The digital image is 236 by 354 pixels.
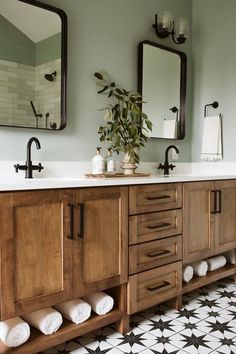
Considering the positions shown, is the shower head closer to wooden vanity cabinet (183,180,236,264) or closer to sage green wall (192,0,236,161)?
wooden vanity cabinet (183,180,236,264)

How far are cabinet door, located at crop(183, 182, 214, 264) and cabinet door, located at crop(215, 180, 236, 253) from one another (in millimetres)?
74

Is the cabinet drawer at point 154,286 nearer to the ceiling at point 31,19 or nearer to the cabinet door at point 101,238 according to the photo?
the cabinet door at point 101,238

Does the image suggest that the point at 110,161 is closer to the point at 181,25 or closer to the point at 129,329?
the point at 129,329

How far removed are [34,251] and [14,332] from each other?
0.38 meters

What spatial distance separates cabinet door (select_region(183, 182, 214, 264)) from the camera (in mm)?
2250

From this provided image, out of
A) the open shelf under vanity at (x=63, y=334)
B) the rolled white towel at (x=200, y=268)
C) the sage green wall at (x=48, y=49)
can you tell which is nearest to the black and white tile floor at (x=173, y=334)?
the open shelf under vanity at (x=63, y=334)

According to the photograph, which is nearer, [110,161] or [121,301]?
[121,301]

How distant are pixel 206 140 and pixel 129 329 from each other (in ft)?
5.85

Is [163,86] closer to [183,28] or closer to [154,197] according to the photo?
[183,28]

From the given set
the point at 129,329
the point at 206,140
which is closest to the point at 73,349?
the point at 129,329

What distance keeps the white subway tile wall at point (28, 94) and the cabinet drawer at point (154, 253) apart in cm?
96

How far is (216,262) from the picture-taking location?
264cm

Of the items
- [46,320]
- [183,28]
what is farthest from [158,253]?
[183,28]

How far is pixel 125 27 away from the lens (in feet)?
8.39
